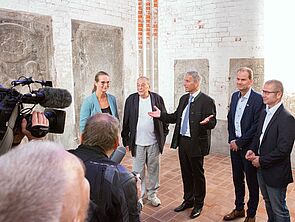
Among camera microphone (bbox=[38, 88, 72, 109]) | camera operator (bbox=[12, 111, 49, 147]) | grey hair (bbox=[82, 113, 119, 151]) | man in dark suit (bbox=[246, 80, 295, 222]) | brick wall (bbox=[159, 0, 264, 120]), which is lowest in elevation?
man in dark suit (bbox=[246, 80, 295, 222])

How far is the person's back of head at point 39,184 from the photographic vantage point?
0.66m

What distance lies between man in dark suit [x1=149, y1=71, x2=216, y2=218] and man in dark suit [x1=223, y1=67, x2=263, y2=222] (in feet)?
0.97

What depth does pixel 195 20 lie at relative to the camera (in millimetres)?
6230

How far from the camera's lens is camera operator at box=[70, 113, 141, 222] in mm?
1532

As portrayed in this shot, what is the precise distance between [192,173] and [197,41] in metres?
3.59

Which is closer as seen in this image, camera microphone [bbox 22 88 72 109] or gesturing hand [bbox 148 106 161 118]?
camera microphone [bbox 22 88 72 109]

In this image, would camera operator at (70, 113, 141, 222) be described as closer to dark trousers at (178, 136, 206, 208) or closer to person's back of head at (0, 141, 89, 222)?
person's back of head at (0, 141, 89, 222)

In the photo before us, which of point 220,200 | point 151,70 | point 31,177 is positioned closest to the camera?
point 31,177

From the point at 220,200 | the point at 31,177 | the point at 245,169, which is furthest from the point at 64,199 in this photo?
the point at 220,200

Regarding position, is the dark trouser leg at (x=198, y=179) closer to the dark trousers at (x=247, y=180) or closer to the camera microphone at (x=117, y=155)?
the dark trousers at (x=247, y=180)

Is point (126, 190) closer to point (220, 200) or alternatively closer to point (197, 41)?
point (220, 200)

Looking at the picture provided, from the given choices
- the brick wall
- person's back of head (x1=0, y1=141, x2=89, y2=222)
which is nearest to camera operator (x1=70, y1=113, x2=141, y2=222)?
person's back of head (x1=0, y1=141, x2=89, y2=222)

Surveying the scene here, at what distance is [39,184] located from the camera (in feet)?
2.30

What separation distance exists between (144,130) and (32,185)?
301 centimetres
